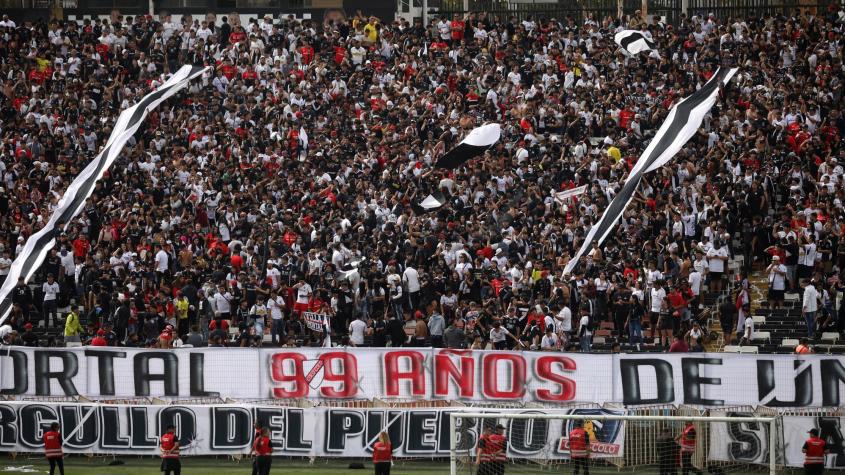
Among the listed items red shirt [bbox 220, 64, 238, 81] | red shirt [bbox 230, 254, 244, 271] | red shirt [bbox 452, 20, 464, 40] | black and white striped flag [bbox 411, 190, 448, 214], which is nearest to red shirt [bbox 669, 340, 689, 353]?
black and white striped flag [bbox 411, 190, 448, 214]

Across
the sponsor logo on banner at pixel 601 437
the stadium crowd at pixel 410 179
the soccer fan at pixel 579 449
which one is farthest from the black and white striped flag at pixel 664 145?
the soccer fan at pixel 579 449

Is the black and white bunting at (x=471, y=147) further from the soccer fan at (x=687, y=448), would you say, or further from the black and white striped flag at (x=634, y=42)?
the soccer fan at (x=687, y=448)

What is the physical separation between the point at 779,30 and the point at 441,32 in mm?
9346

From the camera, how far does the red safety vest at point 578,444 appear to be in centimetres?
2006

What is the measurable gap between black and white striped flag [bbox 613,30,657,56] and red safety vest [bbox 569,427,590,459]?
16.7 m

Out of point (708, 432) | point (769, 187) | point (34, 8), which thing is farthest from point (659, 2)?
point (708, 432)

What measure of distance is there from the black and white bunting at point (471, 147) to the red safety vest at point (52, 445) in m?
13.1

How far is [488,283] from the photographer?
2730cm

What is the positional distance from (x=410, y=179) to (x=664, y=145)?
20.3 feet

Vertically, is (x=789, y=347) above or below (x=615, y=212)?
below

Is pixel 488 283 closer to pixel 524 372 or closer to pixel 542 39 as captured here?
pixel 524 372

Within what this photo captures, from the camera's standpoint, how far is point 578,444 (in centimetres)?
2009

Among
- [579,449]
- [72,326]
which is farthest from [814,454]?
[72,326]

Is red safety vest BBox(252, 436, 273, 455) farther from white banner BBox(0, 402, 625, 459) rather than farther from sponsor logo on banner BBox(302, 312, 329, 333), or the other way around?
sponsor logo on banner BBox(302, 312, 329, 333)
